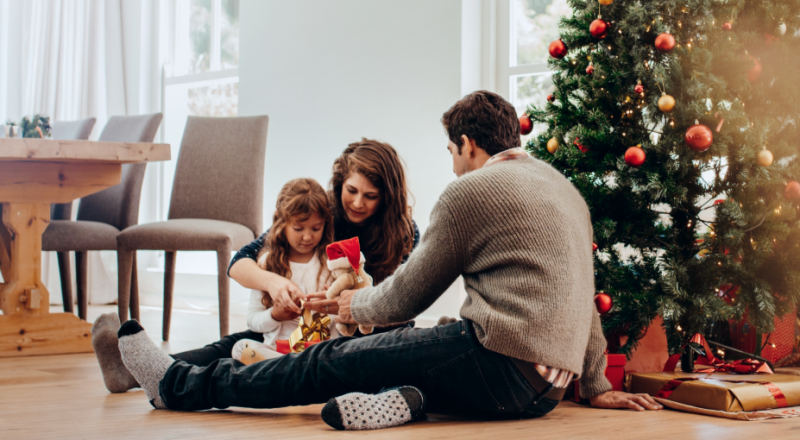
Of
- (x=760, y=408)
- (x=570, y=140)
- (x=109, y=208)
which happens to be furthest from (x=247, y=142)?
(x=760, y=408)

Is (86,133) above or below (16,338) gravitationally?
above

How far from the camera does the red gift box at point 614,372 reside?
5.64 ft

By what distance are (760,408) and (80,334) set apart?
221cm

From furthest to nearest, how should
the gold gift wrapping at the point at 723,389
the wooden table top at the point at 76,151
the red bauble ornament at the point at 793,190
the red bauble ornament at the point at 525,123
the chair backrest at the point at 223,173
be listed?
the chair backrest at the point at 223,173 < the wooden table top at the point at 76,151 < the red bauble ornament at the point at 525,123 < the red bauble ornament at the point at 793,190 < the gold gift wrapping at the point at 723,389

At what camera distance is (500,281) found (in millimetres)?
1284

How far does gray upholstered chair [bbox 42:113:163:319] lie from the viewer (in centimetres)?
294

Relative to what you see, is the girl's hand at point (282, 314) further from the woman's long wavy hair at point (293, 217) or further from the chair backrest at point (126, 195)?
the chair backrest at point (126, 195)

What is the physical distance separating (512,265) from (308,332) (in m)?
0.60

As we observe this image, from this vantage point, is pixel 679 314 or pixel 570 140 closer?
pixel 679 314

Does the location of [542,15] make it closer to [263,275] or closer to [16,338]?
[263,275]

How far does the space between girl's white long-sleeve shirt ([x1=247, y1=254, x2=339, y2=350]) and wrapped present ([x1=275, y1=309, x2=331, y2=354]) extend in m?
0.06

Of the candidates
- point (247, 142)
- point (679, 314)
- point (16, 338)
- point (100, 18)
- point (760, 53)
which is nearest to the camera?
point (679, 314)

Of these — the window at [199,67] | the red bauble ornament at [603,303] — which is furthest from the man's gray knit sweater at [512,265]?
the window at [199,67]

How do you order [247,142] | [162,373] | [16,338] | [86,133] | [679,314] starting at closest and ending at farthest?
1. [162,373]
2. [679,314]
3. [16,338]
4. [247,142]
5. [86,133]
